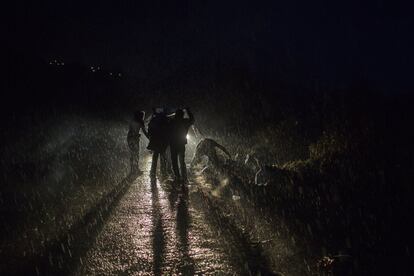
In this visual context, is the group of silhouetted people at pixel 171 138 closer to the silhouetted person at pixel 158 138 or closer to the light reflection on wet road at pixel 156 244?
the silhouetted person at pixel 158 138

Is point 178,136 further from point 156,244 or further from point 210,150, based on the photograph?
point 156,244

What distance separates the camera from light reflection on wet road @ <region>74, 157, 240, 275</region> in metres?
4.05

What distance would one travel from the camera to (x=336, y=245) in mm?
4590

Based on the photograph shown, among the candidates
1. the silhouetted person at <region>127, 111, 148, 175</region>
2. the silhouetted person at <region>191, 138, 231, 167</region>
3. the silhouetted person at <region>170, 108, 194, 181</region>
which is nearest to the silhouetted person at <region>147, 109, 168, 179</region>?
the silhouetted person at <region>170, 108, 194, 181</region>

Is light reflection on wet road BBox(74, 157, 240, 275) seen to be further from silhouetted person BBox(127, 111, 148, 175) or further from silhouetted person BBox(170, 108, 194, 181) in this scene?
silhouetted person BBox(127, 111, 148, 175)

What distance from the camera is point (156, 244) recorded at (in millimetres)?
4785

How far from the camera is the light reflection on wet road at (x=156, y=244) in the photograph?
4.05 metres

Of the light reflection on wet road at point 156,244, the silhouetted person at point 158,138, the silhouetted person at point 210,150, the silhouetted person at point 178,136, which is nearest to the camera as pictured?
the light reflection on wet road at point 156,244

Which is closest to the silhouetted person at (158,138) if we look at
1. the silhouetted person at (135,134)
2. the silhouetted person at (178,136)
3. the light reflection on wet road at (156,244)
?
the silhouetted person at (178,136)

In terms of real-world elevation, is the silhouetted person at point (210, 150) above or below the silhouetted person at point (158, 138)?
below

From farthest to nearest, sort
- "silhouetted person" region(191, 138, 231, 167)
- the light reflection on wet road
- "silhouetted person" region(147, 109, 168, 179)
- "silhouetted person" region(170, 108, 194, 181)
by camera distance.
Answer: "silhouetted person" region(191, 138, 231, 167) < "silhouetted person" region(147, 109, 168, 179) < "silhouetted person" region(170, 108, 194, 181) < the light reflection on wet road

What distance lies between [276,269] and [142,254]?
150 centimetres

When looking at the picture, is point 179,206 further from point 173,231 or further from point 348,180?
point 348,180

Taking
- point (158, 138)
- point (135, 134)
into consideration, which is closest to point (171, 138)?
point (158, 138)
